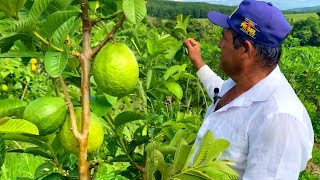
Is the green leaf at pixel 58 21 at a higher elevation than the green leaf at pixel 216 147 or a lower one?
higher

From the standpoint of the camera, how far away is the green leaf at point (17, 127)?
77 cm

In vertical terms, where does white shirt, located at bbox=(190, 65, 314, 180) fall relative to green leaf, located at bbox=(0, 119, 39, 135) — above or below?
below

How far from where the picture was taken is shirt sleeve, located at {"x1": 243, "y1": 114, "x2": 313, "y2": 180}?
4.62 ft

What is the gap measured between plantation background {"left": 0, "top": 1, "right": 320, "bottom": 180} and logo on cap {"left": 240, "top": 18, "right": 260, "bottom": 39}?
23 centimetres

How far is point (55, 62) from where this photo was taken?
0.93 m

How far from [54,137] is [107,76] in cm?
34

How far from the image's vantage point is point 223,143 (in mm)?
1005

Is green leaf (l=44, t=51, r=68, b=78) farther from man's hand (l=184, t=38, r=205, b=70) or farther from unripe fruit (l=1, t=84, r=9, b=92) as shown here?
unripe fruit (l=1, t=84, r=9, b=92)

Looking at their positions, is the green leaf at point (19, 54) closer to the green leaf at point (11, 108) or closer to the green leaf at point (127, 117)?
the green leaf at point (11, 108)

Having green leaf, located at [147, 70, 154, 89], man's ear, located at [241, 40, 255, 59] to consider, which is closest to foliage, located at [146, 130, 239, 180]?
green leaf, located at [147, 70, 154, 89]

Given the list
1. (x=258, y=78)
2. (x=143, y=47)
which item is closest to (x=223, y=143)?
(x=258, y=78)

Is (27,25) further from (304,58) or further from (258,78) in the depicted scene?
(304,58)

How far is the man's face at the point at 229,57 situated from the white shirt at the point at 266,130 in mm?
98

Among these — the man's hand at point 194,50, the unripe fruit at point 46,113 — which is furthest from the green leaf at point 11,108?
the man's hand at point 194,50
